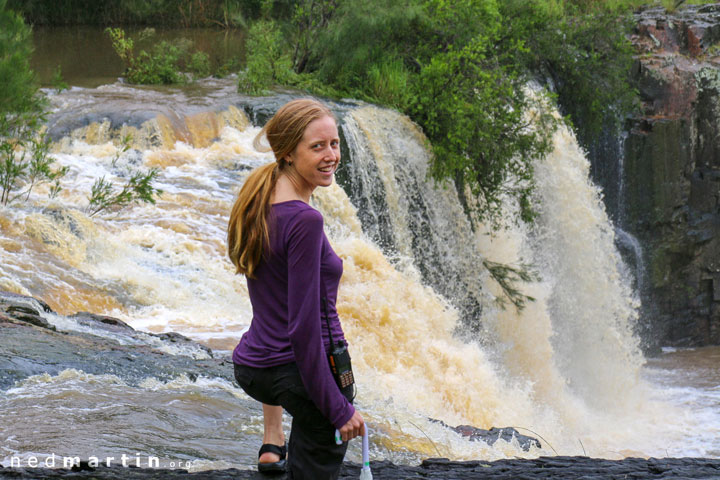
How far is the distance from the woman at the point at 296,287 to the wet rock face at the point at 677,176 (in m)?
13.9

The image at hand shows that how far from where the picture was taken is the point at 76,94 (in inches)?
437

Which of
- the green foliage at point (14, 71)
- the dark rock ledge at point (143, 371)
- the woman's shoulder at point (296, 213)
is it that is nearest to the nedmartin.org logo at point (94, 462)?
the dark rock ledge at point (143, 371)

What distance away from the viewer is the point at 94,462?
10.3 ft

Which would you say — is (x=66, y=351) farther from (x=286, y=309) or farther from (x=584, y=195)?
(x=584, y=195)

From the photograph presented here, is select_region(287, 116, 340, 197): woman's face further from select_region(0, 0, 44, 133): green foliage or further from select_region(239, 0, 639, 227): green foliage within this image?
select_region(239, 0, 639, 227): green foliage

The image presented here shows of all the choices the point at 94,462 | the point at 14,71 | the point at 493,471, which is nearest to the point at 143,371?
the point at 94,462

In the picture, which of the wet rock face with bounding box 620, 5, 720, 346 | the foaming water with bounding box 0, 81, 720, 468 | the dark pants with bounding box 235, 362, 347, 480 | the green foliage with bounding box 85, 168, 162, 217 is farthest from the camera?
the wet rock face with bounding box 620, 5, 720, 346

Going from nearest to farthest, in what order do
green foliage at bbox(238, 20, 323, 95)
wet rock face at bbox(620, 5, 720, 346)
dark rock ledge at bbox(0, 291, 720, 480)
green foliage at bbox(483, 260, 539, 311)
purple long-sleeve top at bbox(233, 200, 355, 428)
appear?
purple long-sleeve top at bbox(233, 200, 355, 428), dark rock ledge at bbox(0, 291, 720, 480), green foliage at bbox(483, 260, 539, 311), green foliage at bbox(238, 20, 323, 95), wet rock face at bbox(620, 5, 720, 346)

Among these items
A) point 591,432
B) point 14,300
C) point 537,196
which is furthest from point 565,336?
point 14,300

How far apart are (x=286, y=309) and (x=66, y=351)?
2979 mm

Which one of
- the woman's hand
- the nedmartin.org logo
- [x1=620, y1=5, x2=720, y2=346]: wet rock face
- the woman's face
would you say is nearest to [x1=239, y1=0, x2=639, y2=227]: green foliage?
[x1=620, y1=5, x2=720, y2=346]: wet rock face

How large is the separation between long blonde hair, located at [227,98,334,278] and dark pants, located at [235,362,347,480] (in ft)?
0.94

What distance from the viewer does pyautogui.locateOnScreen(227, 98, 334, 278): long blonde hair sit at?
2.36 meters

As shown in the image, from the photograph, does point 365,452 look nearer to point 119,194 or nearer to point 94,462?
point 94,462
